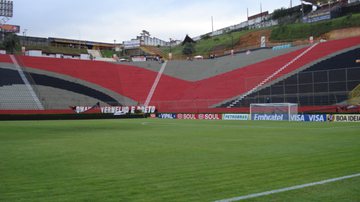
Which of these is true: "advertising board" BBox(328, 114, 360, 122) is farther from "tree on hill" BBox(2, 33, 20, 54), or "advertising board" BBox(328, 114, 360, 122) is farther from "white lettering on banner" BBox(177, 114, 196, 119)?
"tree on hill" BBox(2, 33, 20, 54)

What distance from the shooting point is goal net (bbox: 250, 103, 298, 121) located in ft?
154

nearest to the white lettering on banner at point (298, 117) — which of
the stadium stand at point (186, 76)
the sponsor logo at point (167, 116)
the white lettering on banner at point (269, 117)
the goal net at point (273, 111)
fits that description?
the goal net at point (273, 111)

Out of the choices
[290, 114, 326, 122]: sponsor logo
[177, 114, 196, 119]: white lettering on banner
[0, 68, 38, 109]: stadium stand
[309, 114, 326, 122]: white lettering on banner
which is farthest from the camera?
[0, 68, 38, 109]: stadium stand

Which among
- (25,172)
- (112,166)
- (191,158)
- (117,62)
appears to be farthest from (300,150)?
(117,62)

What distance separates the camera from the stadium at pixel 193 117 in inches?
320

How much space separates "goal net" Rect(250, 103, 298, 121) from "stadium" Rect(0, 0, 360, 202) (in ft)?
0.45

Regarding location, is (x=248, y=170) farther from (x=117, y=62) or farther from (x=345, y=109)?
(x=117, y=62)

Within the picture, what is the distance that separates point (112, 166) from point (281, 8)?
106457 mm

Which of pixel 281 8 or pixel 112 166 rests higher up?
pixel 281 8

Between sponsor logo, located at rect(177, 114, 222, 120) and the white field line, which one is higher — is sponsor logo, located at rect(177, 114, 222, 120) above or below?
below

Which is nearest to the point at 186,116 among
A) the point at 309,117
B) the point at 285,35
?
the point at 309,117

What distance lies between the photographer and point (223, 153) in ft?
44.0

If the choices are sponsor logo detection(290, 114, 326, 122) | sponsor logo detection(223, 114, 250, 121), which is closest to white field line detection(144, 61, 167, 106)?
sponsor logo detection(223, 114, 250, 121)

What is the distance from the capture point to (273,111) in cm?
4859
